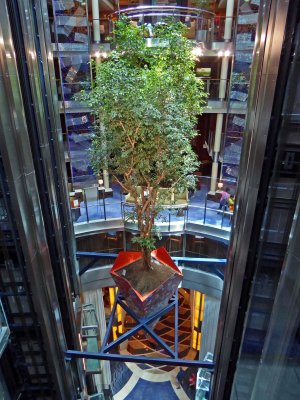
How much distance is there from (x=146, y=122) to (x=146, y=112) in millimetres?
159

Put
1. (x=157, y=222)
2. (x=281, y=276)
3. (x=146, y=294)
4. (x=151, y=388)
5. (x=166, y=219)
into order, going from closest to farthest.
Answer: (x=281, y=276) < (x=146, y=294) < (x=166, y=219) < (x=157, y=222) < (x=151, y=388)

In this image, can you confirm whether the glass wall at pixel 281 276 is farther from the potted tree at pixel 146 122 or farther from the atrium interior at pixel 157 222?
the potted tree at pixel 146 122

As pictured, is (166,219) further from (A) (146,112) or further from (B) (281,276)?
(B) (281,276)

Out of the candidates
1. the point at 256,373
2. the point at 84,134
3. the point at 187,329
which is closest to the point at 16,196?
the point at 256,373

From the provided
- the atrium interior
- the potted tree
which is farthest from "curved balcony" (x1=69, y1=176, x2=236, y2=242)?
the potted tree

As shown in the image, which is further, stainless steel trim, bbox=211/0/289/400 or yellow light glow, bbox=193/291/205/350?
yellow light glow, bbox=193/291/205/350

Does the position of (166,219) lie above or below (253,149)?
below

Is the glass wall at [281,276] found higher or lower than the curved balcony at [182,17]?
lower

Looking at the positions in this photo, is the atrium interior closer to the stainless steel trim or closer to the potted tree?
the stainless steel trim

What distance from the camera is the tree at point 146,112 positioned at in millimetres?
5139

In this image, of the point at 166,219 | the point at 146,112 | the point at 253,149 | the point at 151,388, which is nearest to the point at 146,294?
the point at 166,219

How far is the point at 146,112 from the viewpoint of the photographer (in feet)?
16.6

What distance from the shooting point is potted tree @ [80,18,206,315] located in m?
5.16

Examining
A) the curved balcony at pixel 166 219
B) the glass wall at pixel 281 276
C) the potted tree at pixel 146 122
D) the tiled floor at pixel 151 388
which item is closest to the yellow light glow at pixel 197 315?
the tiled floor at pixel 151 388
